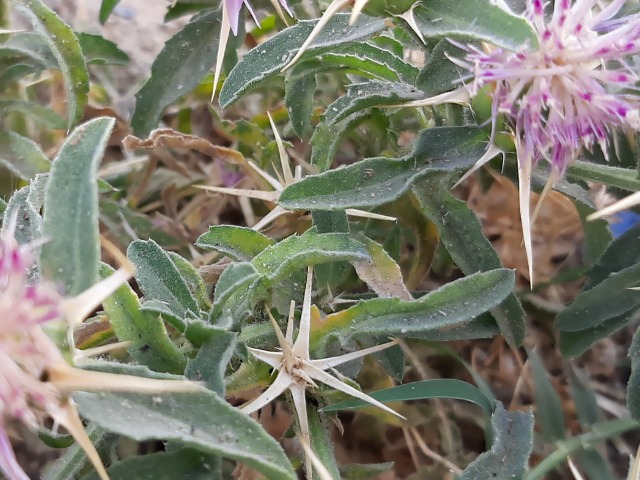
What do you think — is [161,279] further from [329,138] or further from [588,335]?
[588,335]

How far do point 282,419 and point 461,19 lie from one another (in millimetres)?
613

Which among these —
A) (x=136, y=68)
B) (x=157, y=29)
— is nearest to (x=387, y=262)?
(x=136, y=68)

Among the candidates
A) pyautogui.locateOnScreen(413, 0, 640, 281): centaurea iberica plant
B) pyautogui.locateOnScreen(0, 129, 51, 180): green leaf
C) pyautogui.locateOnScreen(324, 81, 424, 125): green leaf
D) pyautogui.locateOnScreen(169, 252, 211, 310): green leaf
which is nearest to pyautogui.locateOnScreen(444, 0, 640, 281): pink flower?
pyautogui.locateOnScreen(413, 0, 640, 281): centaurea iberica plant

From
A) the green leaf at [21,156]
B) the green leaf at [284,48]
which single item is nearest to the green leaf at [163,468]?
the green leaf at [284,48]

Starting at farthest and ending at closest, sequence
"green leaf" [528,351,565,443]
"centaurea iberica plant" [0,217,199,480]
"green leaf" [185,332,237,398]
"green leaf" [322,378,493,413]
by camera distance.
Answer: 1. "green leaf" [528,351,565,443]
2. "green leaf" [322,378,493,413]
3. "green leaf" [185,332,237,398]
4. "centaurea iberica plant" [0,217,199,480]

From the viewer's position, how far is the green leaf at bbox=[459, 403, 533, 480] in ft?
1.79

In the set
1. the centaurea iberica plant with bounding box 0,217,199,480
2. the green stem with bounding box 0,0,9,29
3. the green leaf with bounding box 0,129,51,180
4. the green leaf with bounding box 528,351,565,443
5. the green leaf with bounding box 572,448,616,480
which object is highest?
the green stem with bounding box 0,0,9,29

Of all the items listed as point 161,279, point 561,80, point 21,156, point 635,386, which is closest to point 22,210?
point 161,279

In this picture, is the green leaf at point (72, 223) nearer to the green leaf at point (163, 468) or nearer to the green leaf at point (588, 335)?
the green leaf at point (163, 468)

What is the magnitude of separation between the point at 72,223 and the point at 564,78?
1.24ft

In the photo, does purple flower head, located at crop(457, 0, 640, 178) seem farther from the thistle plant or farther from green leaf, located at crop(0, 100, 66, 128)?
green leaf, located at crop(0, 100, 66, 128)

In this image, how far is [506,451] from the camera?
57 cm

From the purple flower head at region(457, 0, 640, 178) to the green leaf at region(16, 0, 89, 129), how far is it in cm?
45

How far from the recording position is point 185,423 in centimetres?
40
